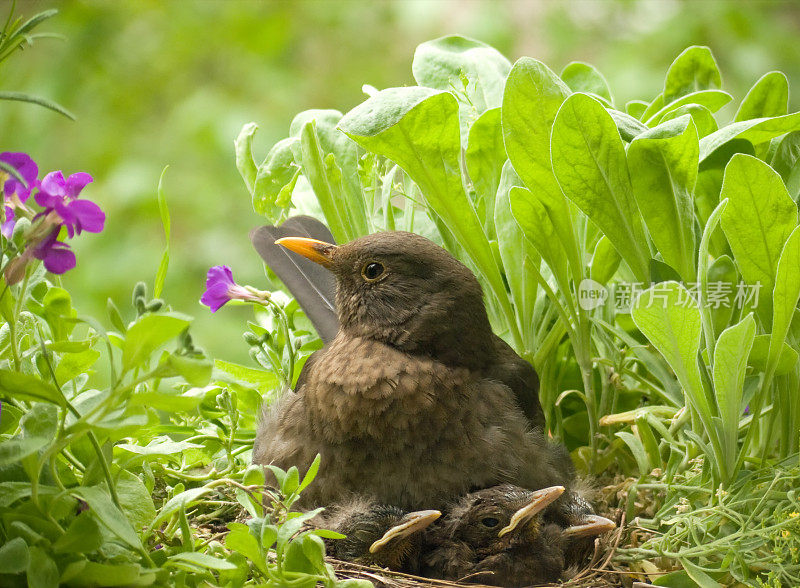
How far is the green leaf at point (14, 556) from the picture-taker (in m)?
0.82

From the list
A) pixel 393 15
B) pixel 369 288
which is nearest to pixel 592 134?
pixel 369 288

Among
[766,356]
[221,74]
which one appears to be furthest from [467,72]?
[221,74]

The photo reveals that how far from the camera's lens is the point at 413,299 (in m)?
1.50

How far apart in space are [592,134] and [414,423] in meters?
0.53

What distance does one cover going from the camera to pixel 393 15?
14.4ft

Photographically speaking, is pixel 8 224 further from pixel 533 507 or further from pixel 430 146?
pixel 533 507

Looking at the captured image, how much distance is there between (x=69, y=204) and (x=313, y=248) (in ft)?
2.15

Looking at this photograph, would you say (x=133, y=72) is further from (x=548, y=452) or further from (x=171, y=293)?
(x=548, y=452)

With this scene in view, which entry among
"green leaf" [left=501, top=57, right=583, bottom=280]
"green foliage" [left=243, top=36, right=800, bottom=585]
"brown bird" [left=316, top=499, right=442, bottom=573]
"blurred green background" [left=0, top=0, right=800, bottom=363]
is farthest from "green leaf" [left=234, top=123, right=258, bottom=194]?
"blurred green background" [left=0, top=0, right=800, bottom=363]

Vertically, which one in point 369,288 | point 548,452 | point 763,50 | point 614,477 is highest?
point 763,50

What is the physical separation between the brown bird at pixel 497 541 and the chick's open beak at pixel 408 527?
58 mm

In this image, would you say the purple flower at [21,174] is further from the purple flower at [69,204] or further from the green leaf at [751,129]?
the green leaf at [751,129]

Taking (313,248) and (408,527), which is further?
(313,248)

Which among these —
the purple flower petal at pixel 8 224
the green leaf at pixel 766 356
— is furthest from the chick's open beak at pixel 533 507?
the purple flower petal at pixel 8 224
